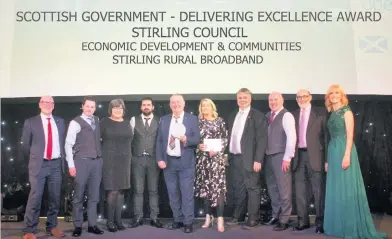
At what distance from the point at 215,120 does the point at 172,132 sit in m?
0.42

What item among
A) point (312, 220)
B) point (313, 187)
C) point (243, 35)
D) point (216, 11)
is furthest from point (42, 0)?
point (312, 220)

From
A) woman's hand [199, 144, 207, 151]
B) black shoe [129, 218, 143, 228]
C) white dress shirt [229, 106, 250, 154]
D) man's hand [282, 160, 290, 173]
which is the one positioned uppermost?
white dress shirt [229, 106, 250, 154]

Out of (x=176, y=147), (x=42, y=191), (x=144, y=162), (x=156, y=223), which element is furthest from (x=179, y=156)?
(x=42, y=191)

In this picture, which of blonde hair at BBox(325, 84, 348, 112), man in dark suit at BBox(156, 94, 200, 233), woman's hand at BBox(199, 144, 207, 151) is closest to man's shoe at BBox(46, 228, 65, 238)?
man in dark suit at BBox(156, 94, 200, 233)

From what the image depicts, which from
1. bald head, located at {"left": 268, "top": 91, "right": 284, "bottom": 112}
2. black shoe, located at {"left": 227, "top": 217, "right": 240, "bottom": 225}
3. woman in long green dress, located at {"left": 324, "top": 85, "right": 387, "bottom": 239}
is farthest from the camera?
black shoe, located at {"left": 227, "top": 217, "right": 240, "bottom": 225}

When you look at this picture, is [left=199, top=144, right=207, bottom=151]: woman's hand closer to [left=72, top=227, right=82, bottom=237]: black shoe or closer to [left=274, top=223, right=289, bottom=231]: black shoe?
[left=274, top=223, right=289, bottom=231]: black shoe

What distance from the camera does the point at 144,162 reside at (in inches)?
156

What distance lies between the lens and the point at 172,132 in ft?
12.7

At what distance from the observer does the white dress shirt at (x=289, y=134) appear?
3793mm

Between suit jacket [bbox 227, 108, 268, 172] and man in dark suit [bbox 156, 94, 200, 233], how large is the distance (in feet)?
1.51

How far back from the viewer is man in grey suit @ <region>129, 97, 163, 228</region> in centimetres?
395

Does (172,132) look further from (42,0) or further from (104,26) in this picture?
(42,0)

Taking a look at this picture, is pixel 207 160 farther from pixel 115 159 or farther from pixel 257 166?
pixel 115 159

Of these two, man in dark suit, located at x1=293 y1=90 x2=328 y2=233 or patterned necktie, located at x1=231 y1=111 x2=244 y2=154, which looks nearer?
man in dark suit, located at x1=293 y1=90 x2=328 y2=233
